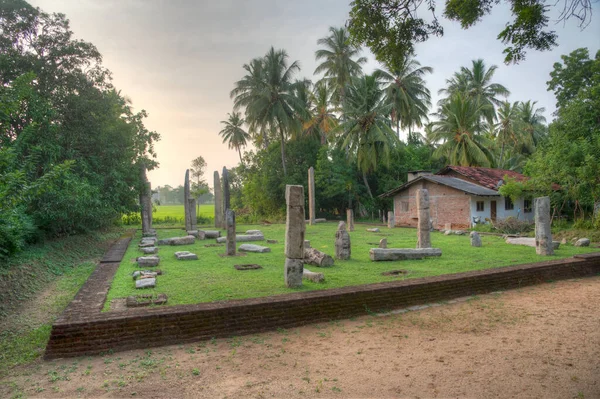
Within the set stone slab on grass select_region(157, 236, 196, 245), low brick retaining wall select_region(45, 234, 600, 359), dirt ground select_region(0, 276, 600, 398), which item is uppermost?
stone slab on grass select_region(157, 236, 196, 245)

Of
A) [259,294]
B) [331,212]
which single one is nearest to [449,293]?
[259,294]

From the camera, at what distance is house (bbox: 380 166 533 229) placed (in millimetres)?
23234

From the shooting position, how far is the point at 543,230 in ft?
39.8

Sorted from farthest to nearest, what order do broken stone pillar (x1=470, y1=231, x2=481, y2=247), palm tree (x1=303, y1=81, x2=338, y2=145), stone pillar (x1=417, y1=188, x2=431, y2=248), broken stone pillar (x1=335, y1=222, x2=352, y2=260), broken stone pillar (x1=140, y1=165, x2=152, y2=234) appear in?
palm tree (x1=303, y1=81, x2=338, y2=145)
broken stone pillar (x1=140, y1=165, x2=152, y2=234)
broken stone pillar (x1=470, y1=231, x2=481, y2=247)
stone pillar (x1=417, y1=188, x2=431, y2=248)
broken stone pillar (x1=335, y1=222, x2=352, y2=260)

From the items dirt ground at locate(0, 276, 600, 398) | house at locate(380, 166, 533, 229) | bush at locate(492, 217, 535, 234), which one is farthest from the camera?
house at locate(380, 166, 533, 229)

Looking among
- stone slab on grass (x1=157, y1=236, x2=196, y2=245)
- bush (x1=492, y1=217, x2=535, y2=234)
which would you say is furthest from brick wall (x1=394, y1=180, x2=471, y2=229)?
stone slab on grass (x1=157, y1=236, x2=196, y2=245)

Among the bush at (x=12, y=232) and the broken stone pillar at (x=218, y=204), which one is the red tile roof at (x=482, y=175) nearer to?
the broken stone pillar at (x=218, y=204)

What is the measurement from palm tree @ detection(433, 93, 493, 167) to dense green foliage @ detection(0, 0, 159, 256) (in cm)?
2540

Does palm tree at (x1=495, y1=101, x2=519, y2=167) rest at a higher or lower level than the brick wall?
higher

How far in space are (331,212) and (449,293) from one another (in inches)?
1104

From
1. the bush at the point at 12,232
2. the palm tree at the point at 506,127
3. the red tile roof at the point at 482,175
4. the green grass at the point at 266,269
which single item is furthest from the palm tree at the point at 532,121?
the bush at the point at 12,232

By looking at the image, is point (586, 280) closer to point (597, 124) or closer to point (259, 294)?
point (259, 294)

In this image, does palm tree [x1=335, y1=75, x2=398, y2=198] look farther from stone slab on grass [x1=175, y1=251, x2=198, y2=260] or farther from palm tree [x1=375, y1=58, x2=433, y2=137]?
stone slab on grass [x1=175, y1=251, x2=198, y2=260]

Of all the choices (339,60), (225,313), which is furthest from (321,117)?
(225,313)
